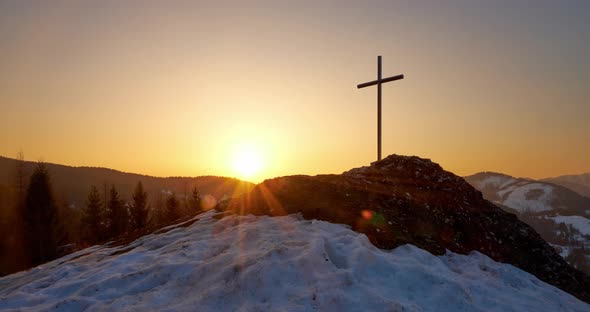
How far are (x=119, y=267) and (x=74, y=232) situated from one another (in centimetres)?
6394

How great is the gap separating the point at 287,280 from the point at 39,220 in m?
41.2

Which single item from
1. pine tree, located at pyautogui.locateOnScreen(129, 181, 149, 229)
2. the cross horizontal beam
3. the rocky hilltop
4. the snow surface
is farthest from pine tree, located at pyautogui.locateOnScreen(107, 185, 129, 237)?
the cross horizontal beam

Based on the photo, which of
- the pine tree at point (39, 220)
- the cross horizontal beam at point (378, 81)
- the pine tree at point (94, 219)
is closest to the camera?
the cross horizontal beam at point (378, 81)

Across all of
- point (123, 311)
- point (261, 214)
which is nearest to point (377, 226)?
point (261, 214)

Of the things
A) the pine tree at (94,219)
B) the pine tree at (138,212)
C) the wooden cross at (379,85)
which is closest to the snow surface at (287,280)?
the wooden cross at (379,85)

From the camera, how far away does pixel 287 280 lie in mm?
7414

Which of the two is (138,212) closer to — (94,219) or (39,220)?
(94,219)

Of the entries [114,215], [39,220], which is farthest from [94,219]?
[39,220]

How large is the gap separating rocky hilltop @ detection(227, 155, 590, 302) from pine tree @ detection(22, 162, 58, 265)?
112 ft

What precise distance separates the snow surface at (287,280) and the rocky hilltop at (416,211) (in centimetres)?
85

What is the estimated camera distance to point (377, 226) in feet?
35.4

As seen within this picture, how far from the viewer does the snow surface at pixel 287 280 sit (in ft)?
22.5

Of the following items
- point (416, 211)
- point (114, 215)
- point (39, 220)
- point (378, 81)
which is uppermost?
point (378, 81)

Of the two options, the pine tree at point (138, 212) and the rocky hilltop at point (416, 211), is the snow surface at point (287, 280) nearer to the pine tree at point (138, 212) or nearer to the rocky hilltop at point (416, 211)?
the rocky hilltop at point (416, 211)
